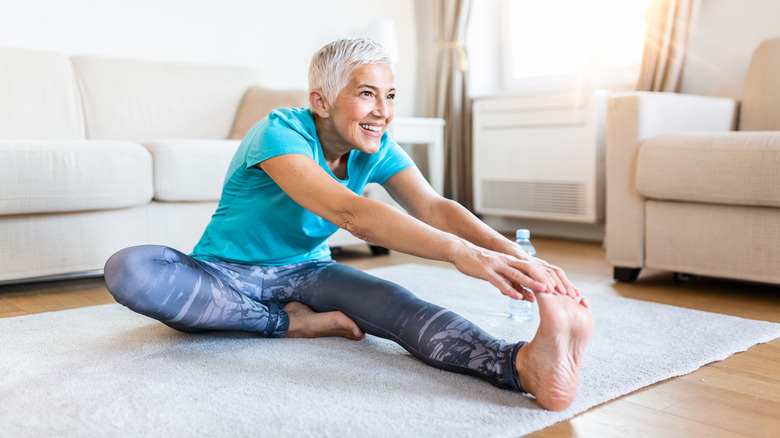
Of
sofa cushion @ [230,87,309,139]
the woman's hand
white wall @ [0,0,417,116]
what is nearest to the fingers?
the woman's hand

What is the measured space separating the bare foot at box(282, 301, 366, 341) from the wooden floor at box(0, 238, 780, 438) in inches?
22.7

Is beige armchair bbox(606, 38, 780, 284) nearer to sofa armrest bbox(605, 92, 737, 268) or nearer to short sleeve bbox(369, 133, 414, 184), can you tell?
sofa armrest bbox(605, 92, 737, 268)

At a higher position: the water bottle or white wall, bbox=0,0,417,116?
white wall, bbox=0,0,417,116

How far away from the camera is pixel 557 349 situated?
1.08m

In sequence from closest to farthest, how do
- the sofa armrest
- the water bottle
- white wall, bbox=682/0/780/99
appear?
1. the water bottle
2. the sofa armrest
3. white wall, bbox=682/0/780/99

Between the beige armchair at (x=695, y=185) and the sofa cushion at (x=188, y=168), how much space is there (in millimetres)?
1371

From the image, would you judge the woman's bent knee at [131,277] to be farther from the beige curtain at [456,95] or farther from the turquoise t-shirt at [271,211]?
the beige curtain at [456,95]

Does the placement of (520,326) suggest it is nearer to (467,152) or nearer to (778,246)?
(778,246)

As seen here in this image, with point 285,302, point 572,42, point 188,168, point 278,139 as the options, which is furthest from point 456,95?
point 278,139

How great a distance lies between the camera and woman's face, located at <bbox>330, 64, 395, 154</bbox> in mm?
1398

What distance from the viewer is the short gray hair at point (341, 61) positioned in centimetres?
140

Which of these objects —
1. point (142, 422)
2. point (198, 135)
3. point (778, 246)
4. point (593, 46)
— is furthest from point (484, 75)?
point (142, 422)

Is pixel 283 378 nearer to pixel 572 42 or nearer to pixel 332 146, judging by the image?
pixel 332 146

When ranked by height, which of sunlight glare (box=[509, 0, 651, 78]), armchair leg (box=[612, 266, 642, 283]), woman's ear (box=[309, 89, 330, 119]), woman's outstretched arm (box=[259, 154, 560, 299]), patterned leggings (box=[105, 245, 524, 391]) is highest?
sunlight glare (box=[509, 0, 651, 78])
